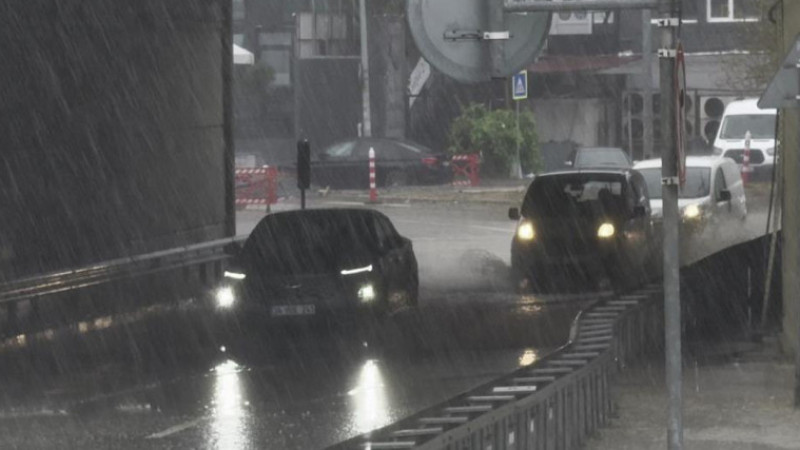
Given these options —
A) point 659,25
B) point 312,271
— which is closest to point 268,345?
point 312,271

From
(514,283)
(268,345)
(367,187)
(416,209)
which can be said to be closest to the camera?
(268,345)

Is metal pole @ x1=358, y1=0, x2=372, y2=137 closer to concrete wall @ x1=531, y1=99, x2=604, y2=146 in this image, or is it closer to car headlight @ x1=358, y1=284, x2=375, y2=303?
concrete wall @ x1=531, y1=99, x2=604, y2=146

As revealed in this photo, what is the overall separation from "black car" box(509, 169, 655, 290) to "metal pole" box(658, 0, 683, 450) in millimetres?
17362

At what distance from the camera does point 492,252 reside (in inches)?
1320

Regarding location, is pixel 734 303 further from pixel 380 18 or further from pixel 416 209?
pixel 380 18

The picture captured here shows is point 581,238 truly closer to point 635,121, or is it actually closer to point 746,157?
point 746,157

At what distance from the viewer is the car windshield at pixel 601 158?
156 feet

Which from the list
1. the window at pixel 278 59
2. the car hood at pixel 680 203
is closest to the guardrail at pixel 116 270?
the car hood at pixel 680 203

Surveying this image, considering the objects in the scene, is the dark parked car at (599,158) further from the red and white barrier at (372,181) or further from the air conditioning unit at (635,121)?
the air conditioning unit at (635,121)

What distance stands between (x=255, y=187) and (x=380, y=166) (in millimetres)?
4552

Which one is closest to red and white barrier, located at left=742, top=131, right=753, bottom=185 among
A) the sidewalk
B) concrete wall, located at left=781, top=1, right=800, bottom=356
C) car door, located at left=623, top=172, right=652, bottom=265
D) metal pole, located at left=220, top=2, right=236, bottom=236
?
metal pole, located at left=220, top=2, right=236, bottom=236

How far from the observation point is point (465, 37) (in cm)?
910

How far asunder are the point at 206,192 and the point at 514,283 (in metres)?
5.88

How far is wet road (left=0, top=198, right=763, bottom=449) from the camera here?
Answer: 14522 millimetres
